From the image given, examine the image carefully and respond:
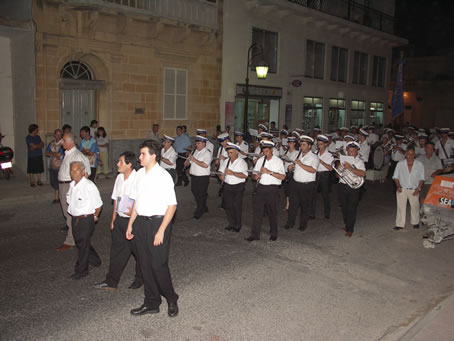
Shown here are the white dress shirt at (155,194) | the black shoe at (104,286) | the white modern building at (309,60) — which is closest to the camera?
the white dress shirt at (155,194)

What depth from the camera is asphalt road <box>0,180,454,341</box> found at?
16.6 ft

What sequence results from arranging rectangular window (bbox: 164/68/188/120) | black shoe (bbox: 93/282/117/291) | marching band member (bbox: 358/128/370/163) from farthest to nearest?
1. rectangular window (bbox: 164/68/188/120)
2. marching band member (bbox: 358/128/370/163)
3. black shoe (bbox: 93/282/117/291)

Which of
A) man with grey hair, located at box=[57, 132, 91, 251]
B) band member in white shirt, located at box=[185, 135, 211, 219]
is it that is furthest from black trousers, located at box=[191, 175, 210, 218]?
man with grey hair, located at box=[57, 132, 91, 251]

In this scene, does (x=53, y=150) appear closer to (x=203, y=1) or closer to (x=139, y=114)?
(x=139, y=114)

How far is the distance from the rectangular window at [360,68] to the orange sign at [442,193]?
872 inches

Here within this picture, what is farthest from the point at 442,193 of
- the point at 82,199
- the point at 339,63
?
the point at 339,63

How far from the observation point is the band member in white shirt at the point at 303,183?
30.3ft

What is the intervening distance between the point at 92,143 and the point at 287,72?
14.7 meters

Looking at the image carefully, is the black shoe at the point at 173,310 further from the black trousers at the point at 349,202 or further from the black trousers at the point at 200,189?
the black trousers at the point at 349,202

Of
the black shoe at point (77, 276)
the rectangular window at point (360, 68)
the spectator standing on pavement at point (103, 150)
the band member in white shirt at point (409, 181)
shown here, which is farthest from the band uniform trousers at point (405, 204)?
the rectangular window at point (360, 68)

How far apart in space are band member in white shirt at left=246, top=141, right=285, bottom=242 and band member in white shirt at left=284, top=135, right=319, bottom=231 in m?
1.03

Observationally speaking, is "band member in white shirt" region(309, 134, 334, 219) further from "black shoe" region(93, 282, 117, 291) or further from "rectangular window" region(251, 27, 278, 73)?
→ "rectangular window" region(251, 27, 278, 73)

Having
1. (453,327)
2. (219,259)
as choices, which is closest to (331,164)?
(219,259)

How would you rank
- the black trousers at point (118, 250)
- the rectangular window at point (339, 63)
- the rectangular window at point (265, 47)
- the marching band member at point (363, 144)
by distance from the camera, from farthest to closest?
the rectangular window at point (339, 63)
the rectangular window at point (265, 47)
the marching band member at point (363, 144)
the black trousers at point (118, 250)
